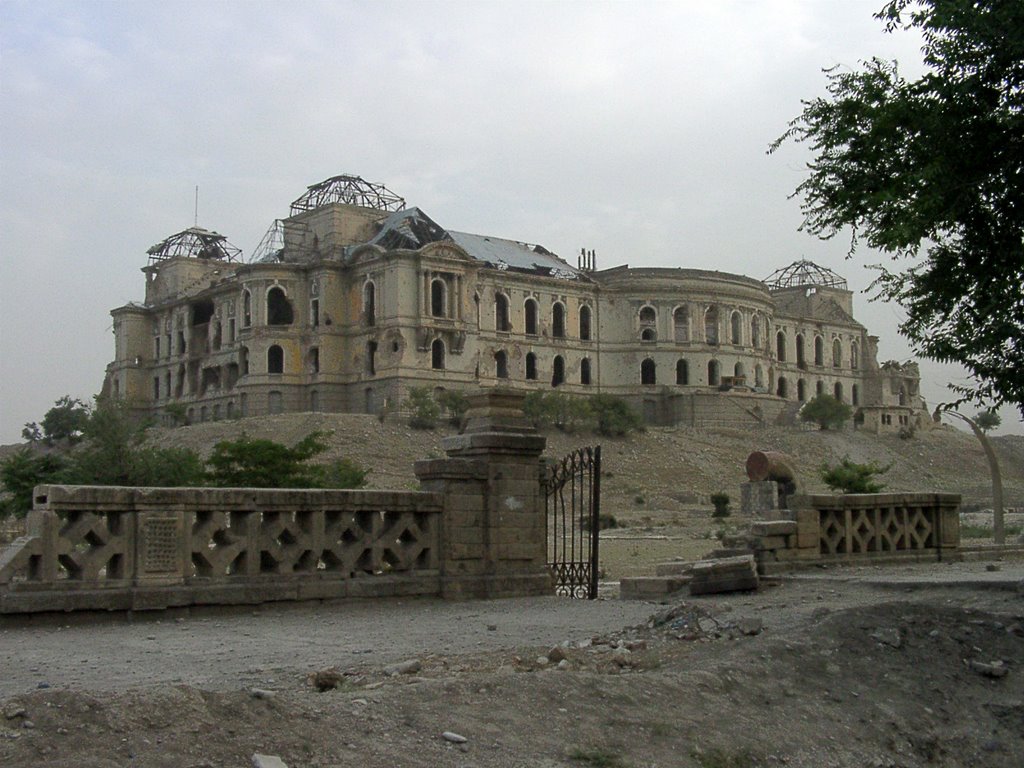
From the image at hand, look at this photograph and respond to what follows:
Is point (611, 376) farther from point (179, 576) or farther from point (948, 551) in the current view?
point (179, 576)

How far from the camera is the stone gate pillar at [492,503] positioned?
45.5ft

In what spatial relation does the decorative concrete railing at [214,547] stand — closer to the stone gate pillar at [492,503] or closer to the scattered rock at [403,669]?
the stone gate pillar at [492,503]

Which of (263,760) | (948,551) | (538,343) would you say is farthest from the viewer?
(538,343)

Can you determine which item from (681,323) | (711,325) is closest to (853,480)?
(681,323)

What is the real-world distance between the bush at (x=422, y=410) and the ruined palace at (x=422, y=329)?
1927 mm

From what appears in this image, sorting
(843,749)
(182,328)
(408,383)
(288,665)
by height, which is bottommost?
(843,749)

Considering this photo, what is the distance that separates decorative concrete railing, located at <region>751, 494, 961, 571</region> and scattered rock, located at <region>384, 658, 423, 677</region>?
26.6 ft

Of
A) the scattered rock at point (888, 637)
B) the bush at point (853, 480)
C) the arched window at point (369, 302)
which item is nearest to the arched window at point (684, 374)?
the arched window at point (369, 302)

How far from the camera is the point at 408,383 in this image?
68.0 meters

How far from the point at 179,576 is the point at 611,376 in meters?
69.1

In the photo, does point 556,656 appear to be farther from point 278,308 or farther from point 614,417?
point 278,308

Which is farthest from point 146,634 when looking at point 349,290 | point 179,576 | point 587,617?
point 349,290

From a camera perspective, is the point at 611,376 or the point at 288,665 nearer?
the point at 288,665

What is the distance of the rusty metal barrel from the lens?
25156mm
